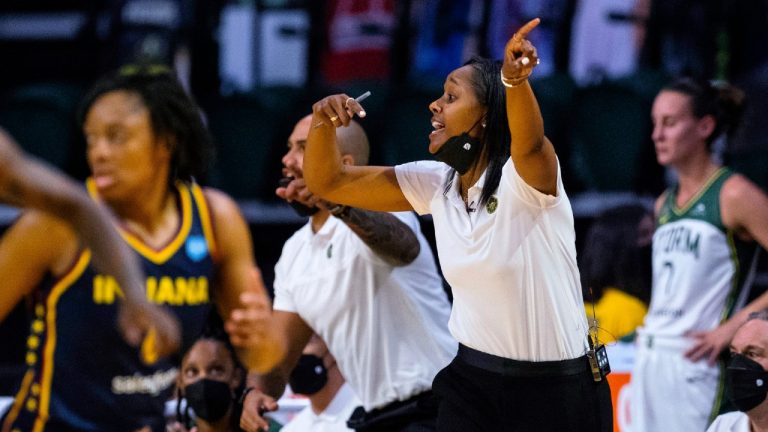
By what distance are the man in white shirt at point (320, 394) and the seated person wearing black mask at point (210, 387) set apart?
0.76ft

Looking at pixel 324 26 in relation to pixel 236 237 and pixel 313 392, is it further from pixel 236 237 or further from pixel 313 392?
pixel 236 237

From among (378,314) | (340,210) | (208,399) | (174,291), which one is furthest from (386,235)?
(174,291)

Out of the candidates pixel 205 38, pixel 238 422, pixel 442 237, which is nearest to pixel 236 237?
pixel 442 237

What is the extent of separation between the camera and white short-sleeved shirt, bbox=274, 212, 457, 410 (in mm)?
4555

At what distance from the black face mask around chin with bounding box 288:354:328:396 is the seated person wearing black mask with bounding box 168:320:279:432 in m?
0.21

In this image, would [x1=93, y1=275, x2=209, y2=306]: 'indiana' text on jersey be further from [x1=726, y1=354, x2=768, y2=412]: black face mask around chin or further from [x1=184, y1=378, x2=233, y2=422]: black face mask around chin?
[x1=726, y1=354, x2=768, y2=412]: black face mask around chin

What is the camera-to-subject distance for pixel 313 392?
198 inches

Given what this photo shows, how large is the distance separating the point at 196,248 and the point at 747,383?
220cm

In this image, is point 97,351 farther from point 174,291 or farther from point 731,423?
point 731,423

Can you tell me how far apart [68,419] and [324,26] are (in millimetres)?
6407

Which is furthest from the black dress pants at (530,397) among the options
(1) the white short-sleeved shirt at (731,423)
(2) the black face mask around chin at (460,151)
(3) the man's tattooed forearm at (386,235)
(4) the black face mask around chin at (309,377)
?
(4) the black face mask around chin at (309,377)

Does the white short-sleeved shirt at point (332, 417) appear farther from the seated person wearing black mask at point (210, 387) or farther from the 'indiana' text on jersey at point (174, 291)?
the 'indiana' text on jersey at point (174, 291)

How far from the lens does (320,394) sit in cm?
505

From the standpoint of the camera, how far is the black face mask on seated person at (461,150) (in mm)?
3783
